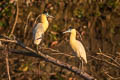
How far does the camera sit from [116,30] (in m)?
5.07

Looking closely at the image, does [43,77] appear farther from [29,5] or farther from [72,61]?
[29,5]

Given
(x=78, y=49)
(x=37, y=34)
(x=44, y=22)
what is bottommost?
(x=78, y=49)

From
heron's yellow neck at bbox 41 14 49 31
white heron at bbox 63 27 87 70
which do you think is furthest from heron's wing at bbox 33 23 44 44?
white heron at bbox 63 27 87 70

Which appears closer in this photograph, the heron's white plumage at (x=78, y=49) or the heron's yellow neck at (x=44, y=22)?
the heron's white plumage at (x=78, y=49)

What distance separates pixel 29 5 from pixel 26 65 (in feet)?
3.44

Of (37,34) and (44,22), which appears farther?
(44,22)

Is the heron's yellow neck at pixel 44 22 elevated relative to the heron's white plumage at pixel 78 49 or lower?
elevated

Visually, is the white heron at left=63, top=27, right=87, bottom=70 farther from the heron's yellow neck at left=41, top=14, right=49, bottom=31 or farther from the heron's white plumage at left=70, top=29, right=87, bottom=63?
the heron's yellow neck at left=41, top=14, right=49, bottom=31

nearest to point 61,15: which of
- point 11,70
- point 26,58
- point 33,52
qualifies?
point 26,58

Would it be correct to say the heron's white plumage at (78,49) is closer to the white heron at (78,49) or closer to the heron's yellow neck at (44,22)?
the white heron at (78,49)

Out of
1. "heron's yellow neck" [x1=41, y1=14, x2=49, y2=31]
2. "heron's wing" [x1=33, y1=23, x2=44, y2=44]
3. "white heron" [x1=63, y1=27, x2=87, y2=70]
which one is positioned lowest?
"white heron" [x1=63, y1=27, x2=87, y2=70]

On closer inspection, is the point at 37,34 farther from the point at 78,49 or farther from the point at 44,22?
the point at 78,49

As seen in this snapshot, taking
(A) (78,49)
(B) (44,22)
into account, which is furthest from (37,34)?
(A) (78,49)

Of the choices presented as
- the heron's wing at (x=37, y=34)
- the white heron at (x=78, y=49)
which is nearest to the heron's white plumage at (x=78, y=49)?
the white heron at (x=78, y=49)
